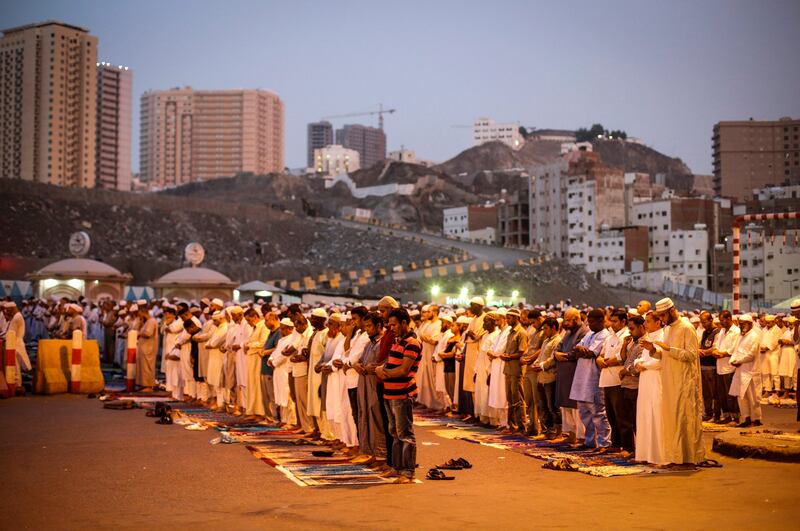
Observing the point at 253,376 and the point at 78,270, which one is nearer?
the point at 253,376

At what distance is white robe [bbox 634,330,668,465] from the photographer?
10.9 m

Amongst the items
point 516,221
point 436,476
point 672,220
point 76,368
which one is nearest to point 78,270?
point 76,368

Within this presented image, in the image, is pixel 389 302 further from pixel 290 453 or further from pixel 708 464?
pixel 708 464

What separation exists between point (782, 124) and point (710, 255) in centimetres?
3357

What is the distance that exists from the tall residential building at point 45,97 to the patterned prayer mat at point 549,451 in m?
131

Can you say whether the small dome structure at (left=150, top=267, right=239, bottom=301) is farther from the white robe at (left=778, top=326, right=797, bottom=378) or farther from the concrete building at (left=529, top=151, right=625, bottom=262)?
the concrete building at (left=529, top=151, right=625, bottom=262)

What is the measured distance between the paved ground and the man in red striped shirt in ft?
1.41

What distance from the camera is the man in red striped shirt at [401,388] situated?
10.2 meters

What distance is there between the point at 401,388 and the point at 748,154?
127 metres

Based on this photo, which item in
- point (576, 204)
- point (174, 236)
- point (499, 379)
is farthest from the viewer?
point (576, 204)

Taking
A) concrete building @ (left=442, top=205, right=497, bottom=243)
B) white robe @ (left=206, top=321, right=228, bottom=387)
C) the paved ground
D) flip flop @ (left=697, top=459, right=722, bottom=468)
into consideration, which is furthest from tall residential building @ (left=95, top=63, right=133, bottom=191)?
flip flop @ (left=697, top=459, right=722, bottom=468)

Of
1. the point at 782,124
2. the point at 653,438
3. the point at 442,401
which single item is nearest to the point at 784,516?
the point at 653,438

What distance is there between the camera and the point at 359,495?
30.3ft

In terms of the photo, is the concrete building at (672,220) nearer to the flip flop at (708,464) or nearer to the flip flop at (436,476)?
the flip flop at (708,464)
